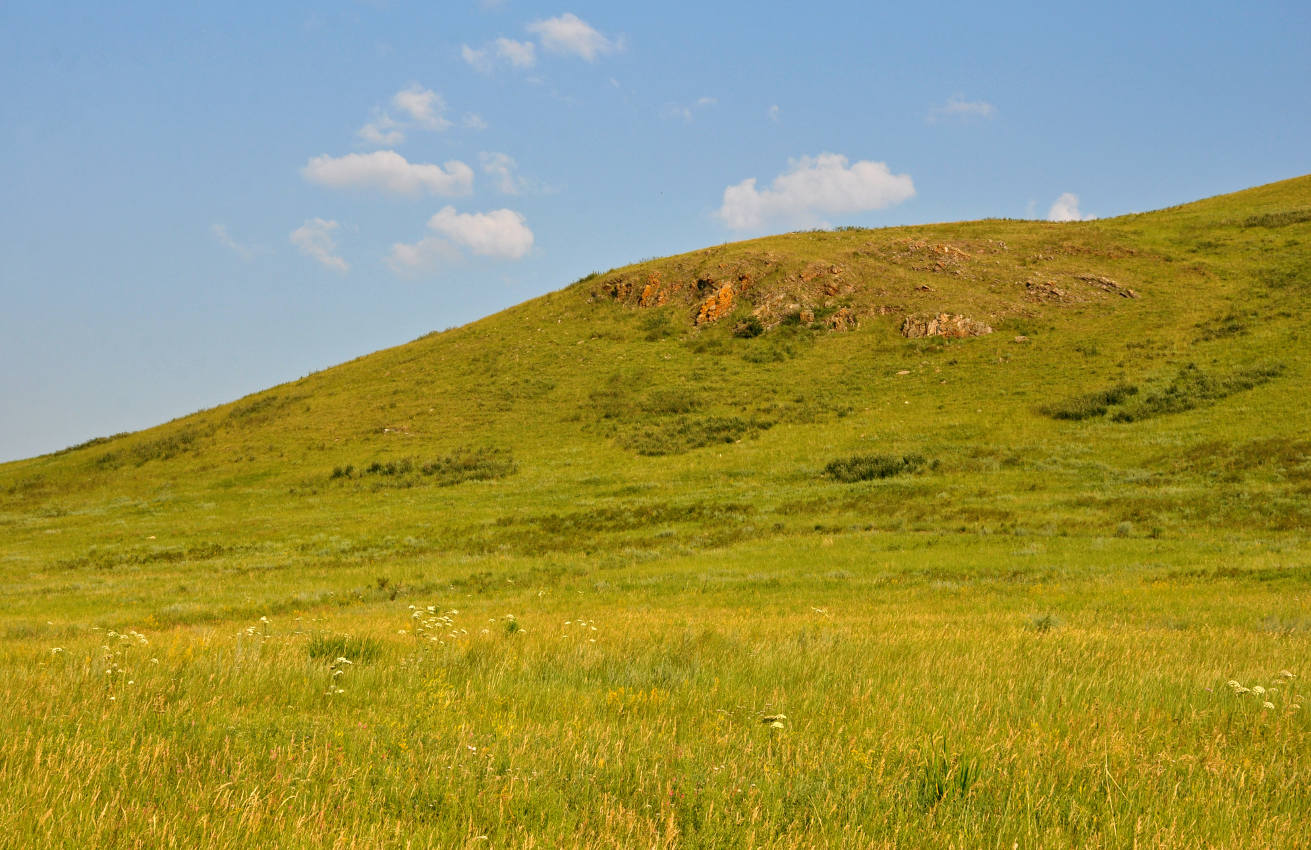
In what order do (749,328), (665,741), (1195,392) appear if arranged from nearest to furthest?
1. (665,741)
2. (1195,392)
3. (749,328)

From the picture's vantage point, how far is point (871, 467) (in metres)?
32.9

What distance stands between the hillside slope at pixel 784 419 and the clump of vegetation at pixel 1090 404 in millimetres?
139

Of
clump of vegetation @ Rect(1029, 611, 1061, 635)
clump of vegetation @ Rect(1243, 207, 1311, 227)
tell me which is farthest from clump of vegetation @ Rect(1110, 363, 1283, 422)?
clump of vegetation @ Rect(1243, 207, 1311, 227)

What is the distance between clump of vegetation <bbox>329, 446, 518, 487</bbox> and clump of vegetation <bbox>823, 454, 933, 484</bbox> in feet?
58.0

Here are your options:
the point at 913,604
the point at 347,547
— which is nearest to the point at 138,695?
the point at 913,604

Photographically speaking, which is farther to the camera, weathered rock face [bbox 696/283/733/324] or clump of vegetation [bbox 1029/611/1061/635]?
weathered rock face [bbox 696/283/733/324]

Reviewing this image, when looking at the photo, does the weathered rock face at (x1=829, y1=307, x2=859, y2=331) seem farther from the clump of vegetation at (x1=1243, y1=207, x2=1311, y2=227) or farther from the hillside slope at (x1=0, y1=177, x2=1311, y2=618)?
the clump of vegetation at (x1=1243, y1=207, x2=1311, y2=227)

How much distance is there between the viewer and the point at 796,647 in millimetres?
7758

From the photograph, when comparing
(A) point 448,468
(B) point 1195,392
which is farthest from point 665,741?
(B) point 1195,392

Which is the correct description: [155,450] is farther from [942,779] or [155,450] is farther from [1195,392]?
[1195,392]

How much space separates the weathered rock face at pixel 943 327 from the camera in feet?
163

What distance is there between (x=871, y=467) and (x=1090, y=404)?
13.2 m

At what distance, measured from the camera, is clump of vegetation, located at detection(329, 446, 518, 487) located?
39594 mm

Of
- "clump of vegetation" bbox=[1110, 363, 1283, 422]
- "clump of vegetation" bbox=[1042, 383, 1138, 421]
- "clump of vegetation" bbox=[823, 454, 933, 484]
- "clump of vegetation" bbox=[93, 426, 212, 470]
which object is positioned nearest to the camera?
"clump of vegetation" bbox=[823, 454, 933, 484]
